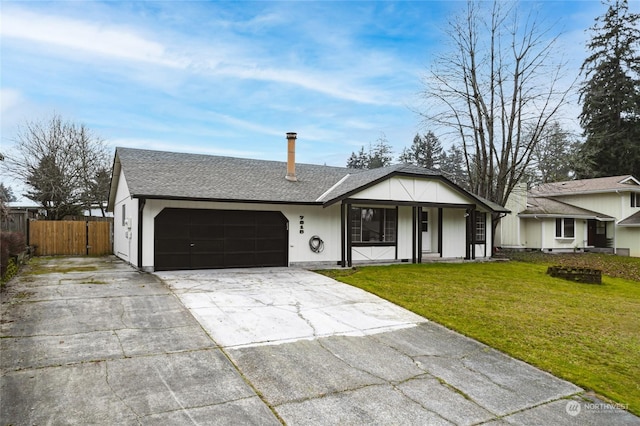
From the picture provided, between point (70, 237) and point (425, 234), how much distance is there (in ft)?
50.7

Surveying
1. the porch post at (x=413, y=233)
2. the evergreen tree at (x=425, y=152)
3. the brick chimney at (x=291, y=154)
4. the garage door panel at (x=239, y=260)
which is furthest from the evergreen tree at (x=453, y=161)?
the garage door panel at (x=239, y=260)

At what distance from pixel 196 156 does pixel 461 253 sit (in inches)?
471

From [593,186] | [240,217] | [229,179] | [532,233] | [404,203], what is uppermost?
[593,186]

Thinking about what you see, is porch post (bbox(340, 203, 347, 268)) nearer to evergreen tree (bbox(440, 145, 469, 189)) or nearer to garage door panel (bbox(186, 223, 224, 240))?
garage door panel (bbox(186, 223, 224, 240))

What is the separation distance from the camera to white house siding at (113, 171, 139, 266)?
464 inches

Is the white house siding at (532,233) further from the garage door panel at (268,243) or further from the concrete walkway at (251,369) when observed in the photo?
the concrete walkway at (251,369)

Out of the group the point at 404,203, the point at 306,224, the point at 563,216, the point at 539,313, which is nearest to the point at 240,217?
the point at 306,224

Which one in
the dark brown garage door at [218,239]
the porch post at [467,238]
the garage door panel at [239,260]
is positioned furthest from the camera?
the porch post at [467,238]

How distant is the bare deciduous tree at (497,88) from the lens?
20.1 metres

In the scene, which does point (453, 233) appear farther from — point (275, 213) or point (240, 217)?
point (240, 217)

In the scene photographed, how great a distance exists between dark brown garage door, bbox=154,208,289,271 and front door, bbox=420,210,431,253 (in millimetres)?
6805

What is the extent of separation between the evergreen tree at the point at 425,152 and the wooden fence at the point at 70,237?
38207 millimetres

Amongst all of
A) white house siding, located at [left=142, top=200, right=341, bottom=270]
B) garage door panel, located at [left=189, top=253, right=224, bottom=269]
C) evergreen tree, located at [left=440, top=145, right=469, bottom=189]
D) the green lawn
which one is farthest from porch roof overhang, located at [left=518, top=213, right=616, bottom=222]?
evergreen tree, located at [left=440, top=145, right=469, bottom=189]

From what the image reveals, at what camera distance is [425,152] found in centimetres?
4997
